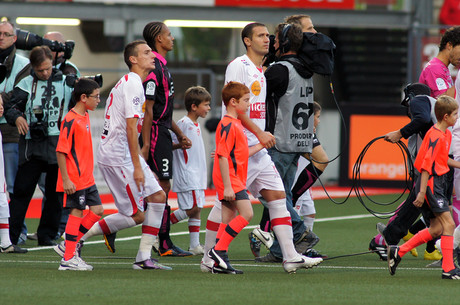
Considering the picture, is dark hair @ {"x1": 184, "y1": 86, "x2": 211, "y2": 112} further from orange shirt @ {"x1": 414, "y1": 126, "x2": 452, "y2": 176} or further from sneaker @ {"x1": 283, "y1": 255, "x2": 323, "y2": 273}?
orange shirt @ {"x1": 414, "y1": 126, "x2": 452, "y2": 176}

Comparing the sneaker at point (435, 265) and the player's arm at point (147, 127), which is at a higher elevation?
the player's arm at point (147, 127)

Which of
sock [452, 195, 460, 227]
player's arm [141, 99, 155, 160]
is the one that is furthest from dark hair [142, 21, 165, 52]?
sock [452, 195, 460, 227]

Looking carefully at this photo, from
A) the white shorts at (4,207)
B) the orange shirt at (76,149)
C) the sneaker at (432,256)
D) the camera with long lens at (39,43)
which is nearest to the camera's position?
the orange shirt at (76,149)

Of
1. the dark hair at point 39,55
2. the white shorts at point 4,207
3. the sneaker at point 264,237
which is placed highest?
the dark hair at point 39,55

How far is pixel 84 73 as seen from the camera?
61.9ft

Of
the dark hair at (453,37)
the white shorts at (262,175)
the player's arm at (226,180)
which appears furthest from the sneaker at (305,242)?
the dark hair at (453,37)

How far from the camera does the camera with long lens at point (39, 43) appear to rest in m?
10.7

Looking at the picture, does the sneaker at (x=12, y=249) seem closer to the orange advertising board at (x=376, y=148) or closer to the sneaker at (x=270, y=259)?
the sneaker at (x=270, y=259)

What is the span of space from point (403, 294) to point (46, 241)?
4762mm

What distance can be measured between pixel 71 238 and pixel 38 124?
253 centimetres

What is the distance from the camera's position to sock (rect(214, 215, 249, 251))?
309 inches

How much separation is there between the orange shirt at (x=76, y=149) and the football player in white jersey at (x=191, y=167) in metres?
1.87

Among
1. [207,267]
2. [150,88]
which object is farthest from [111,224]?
[150,88]

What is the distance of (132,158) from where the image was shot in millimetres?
8047
